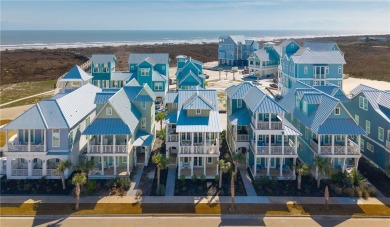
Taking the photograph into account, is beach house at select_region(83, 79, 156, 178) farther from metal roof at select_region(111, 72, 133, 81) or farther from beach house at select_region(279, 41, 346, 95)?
beach house at select_region(279, 41, 346, 95)

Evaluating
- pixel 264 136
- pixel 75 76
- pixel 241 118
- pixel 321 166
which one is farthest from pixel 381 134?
pixel 75 76

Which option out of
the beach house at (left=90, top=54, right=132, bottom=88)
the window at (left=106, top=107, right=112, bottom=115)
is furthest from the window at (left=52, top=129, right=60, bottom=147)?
the beach house at (left=90, top=54, right=132, bottom=88)

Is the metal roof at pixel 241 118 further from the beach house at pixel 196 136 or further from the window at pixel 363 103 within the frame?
the window at pixel 363 103

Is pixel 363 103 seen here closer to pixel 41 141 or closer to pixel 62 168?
pixel 62 168

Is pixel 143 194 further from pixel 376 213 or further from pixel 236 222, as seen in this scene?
pixel 376 213

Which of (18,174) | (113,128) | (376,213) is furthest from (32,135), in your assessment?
(376,213)
